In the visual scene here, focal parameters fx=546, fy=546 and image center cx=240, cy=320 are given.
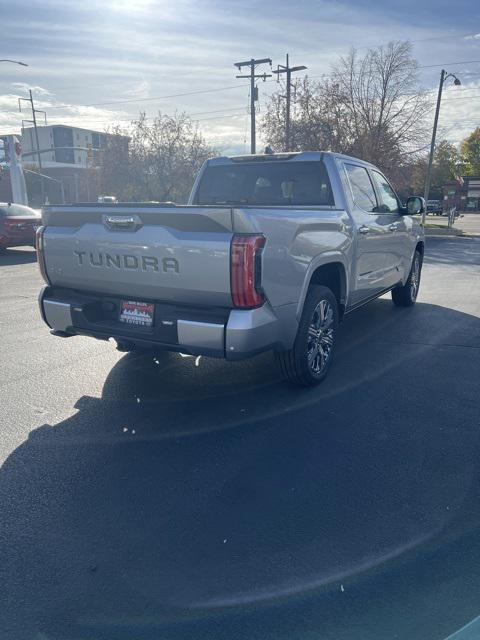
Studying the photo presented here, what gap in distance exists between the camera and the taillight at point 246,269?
3.59 meters

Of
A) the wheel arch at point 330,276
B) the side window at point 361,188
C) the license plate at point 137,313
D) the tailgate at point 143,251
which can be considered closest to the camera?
the tailgate at point 143,251

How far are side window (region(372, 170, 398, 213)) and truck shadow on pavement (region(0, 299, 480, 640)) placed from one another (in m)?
2.40

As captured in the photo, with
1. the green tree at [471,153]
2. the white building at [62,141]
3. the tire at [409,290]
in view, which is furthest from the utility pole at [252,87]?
the green tree at [471,153]

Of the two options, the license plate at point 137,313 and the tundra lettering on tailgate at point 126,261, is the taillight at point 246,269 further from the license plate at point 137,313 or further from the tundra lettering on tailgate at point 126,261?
the license plate at point 137,313

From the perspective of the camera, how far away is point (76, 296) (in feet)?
14.9

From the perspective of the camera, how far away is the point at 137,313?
4180 millimetres

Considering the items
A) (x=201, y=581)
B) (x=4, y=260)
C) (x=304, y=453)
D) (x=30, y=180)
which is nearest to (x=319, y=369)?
(x=304, y=453)

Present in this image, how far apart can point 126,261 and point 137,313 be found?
1.34 feet

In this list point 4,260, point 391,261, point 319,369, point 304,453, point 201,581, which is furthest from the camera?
point 4,260

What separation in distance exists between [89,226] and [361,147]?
97.9 feet

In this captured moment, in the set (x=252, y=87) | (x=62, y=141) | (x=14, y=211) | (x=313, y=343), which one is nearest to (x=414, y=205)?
(x=313, y=343)

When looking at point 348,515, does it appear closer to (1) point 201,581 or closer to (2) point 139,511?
(1) point 201,581

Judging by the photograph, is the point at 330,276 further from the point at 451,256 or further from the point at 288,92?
the point at 288,92

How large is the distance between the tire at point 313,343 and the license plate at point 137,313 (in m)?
1.12
